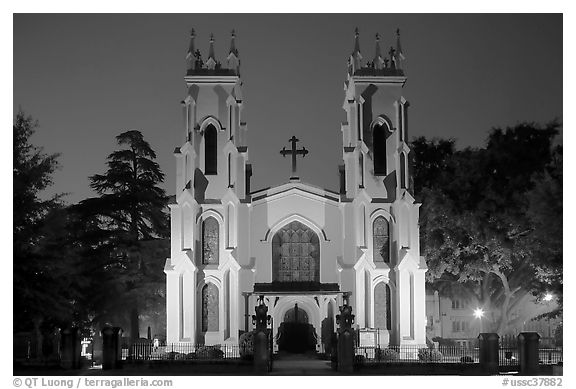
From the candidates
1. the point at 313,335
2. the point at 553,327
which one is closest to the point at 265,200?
the point at 313,335

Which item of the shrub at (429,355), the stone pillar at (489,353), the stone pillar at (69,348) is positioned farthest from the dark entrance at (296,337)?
the stone pillar at (69,348)

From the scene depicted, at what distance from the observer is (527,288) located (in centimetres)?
4159

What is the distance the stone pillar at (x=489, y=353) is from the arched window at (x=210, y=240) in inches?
525

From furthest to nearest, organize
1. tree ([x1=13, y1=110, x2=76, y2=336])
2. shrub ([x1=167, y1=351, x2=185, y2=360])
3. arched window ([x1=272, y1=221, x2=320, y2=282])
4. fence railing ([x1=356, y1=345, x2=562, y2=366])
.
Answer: arched window ([x1=272, y1=221, x2=320, y2=282]), shrub ([x1=167, y1=351, x2=185, y2=360]), fence railing ([x1=356, y1=345, x2=562, y2=366]), tree ([x1=13, y1=110, x2=76, y2=336])

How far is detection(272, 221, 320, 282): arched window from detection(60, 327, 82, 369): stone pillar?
11.7m

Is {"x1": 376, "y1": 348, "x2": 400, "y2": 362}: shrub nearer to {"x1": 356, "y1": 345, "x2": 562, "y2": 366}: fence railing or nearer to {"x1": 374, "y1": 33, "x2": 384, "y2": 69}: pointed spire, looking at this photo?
{"x1": 356, "y1": 345, "x2": 562, "y2": 366}: fence railing

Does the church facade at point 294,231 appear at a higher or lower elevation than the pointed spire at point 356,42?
lower

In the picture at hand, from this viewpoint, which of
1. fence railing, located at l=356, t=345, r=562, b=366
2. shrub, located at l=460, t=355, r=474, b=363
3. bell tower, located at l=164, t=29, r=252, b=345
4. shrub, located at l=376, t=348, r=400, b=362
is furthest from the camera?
bell tower, located at l=164, t=29, r=252, b=345

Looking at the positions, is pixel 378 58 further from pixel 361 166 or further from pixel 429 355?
pixel 429 355

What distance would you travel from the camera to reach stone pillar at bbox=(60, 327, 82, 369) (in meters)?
30.3

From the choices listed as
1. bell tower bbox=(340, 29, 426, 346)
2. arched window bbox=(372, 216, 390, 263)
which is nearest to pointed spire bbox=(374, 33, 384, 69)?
bell tower bbox=(340, 29, 426, 346)

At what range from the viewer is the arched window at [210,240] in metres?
40.0

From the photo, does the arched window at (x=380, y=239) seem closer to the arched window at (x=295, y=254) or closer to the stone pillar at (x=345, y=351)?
the arched window at (x=295, y=254)

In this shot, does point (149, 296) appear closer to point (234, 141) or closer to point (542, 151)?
point (234, 141)
